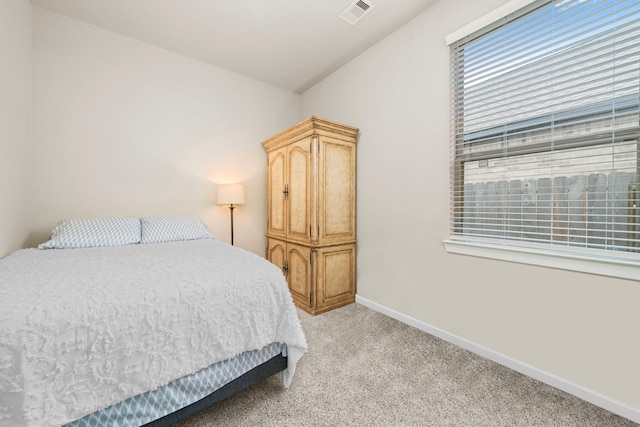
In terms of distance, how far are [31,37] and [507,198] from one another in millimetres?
4122

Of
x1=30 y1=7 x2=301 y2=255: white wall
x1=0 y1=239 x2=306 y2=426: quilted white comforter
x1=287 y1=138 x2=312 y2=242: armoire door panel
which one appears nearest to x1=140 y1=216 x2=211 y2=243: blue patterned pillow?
x1=30 y1=7 x2=301 y2=255: white wall

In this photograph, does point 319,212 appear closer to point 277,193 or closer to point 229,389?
point 277,193

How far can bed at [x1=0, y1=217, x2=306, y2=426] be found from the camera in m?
0.90

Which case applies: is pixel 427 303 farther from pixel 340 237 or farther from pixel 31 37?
pixel 31 37

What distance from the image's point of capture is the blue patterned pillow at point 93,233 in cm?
209

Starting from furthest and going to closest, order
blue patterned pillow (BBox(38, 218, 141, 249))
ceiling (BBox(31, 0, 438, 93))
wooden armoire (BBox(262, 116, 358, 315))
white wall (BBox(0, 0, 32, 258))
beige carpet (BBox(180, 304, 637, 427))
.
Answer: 1. wooden armoire (BBox(262, 116, 358, 315))
2. ceiling (BBox(31, 0, 438, 93))
3. blue patterned pillow (BBox(38, 218, 141, 249))
4. white wall (BBox(0, 0, 32, 258))
5. beige carpet (BBox(180, 304, 637, 427))

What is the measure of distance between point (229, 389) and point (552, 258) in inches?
78.5

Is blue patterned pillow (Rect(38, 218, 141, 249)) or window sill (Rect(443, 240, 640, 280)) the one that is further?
blue patterned pillow (Rect(38, 218, 141, 249))

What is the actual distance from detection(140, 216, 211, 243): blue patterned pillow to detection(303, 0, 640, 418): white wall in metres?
1.72

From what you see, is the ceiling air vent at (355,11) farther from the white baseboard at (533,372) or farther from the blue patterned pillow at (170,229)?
the white baseboard at (533,372)

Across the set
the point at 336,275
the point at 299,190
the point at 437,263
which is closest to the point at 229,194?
the point at 299,190

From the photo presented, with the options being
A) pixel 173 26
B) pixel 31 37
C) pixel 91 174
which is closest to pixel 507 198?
pixel 173 26

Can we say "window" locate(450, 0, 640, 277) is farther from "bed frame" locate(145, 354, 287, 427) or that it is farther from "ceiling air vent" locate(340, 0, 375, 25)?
"bed frame" locate(145, 354, 287, 427)

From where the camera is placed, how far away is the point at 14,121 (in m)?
1.99
